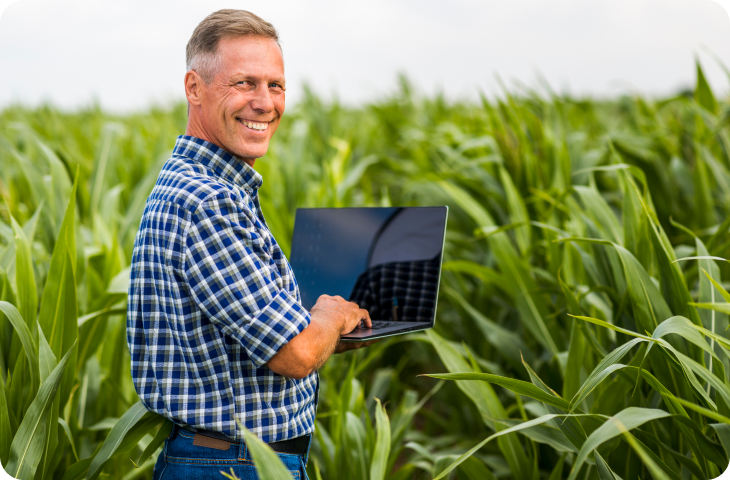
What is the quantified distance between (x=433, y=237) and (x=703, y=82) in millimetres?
1682

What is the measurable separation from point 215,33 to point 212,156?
0.17m

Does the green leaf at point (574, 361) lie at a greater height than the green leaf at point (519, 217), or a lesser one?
lesser

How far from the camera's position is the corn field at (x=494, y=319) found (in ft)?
2.79

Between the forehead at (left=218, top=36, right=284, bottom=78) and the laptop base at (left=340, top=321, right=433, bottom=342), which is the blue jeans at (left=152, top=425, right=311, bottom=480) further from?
the forehead at (left=218, top=36, right=284, bottom=78)

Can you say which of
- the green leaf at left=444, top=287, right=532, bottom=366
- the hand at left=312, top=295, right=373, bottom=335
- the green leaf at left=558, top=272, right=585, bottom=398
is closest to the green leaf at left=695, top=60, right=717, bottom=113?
the green leaf at left=444, top=287, right=532, bottom=366

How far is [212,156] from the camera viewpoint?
0.78m

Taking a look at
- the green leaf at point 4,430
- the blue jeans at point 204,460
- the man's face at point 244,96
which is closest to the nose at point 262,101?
the man's face at point 244,96

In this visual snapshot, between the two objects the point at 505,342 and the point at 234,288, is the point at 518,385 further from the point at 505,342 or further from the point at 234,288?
the point at 505,342

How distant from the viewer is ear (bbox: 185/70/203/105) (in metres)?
0.78

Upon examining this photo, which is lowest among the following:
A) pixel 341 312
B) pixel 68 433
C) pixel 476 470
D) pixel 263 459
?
pixel 476 470

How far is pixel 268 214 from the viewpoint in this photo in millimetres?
1729

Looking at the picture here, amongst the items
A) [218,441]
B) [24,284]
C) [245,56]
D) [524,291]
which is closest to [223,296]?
[218,441]

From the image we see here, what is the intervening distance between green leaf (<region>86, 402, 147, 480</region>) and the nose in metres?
0.49

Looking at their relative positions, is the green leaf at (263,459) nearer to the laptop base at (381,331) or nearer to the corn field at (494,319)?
the corn field at (494,319)
